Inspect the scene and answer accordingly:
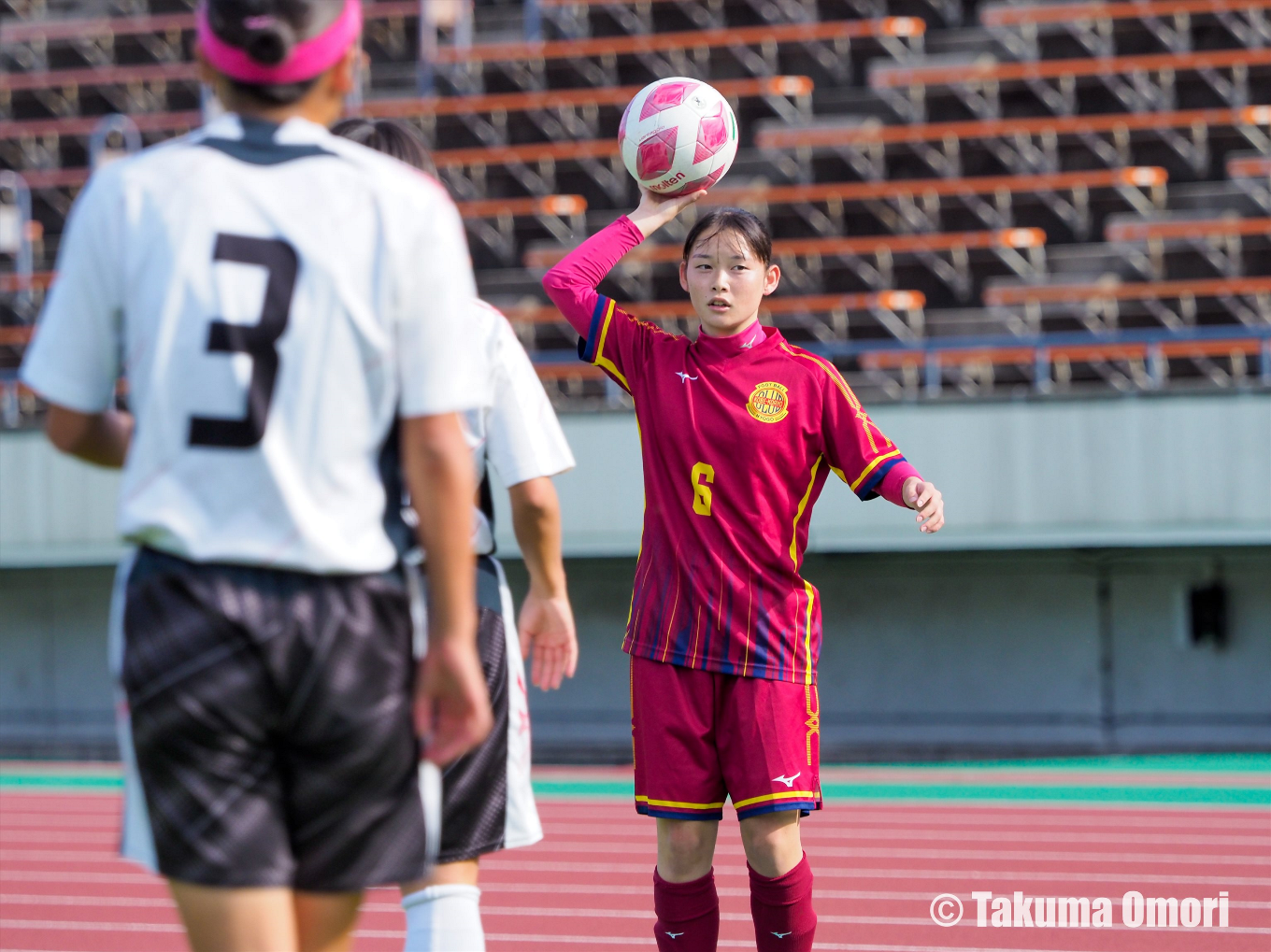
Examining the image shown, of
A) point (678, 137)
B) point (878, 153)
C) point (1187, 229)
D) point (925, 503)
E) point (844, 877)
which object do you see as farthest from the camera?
point (878, 153)

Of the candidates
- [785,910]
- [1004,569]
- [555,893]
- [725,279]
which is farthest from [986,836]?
[725,279]

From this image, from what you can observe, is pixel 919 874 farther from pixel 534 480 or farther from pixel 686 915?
pixel 534 480

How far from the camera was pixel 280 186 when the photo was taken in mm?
1771

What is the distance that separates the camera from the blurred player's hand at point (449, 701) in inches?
70.5

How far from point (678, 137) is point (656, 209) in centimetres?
24

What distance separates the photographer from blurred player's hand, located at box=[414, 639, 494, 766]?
5.88 ft

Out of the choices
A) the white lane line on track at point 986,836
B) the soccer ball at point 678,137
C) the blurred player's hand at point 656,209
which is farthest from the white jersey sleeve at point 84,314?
the white lane line on track at point 986,836

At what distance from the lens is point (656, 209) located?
3.69 m

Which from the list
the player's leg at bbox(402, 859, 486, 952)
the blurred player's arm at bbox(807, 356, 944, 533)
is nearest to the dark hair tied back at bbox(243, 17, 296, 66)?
the player's leg at bbox(402, 859, 486, 952)

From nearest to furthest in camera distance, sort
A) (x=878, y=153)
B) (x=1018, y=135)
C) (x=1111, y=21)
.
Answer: (x=1018, y=135) → (x=878, y=153) → (x=1111, y=21)

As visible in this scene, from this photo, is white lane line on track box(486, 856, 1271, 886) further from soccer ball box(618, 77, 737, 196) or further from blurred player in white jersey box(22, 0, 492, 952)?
blurred player in white jersey box(22, 0, 492, 952)

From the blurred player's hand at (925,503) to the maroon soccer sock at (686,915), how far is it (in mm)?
969

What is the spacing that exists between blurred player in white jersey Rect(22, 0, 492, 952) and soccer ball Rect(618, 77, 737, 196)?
2015mm

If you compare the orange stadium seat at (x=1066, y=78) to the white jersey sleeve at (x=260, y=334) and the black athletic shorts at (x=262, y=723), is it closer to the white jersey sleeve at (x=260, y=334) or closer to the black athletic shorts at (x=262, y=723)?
the white jersey sleeve at (x=260, y=334)
